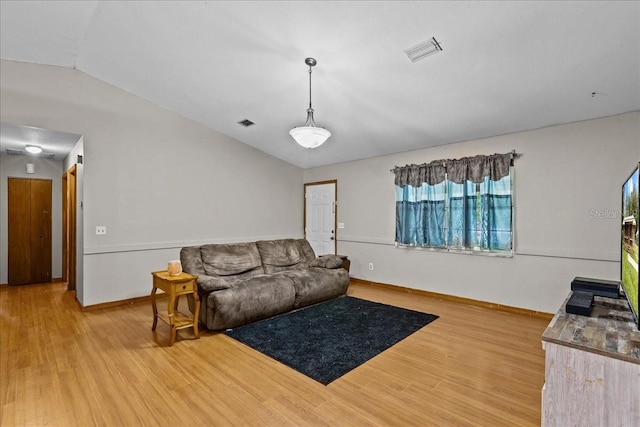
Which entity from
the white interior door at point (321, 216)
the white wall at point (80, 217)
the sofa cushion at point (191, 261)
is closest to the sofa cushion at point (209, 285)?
the sofa cushion at point (191, 261)

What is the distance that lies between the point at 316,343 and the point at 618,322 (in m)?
2.28

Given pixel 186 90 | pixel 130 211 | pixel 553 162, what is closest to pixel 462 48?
pixel 553 162

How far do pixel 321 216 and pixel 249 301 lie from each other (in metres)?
3.31

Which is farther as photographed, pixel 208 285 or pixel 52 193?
pixel 52 193

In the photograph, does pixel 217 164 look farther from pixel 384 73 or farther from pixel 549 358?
pixel 549 358

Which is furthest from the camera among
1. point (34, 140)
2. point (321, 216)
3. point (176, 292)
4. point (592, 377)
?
point (321, 216)

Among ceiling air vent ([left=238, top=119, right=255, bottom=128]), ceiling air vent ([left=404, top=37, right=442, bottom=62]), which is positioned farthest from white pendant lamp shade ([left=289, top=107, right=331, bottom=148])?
ceiling air vent ([left=238, top=119, right=255, bottom=128])

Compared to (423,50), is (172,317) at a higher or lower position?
lower

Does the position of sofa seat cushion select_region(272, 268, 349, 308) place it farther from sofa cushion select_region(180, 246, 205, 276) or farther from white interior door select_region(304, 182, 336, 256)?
white interior door select_region(304, 182, 336, 256)

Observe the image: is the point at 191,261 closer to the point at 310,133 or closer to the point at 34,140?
the point at 310,133

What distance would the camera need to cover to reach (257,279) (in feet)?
12.6

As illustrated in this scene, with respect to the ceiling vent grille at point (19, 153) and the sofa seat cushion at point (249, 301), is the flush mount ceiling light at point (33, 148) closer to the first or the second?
the ceiling vent grille at point (19, 153)

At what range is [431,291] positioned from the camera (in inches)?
193

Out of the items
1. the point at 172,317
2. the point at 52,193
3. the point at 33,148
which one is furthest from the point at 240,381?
the point at 52,193
